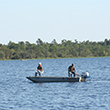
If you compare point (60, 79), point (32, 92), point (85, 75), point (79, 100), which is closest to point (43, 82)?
point (60, 79)

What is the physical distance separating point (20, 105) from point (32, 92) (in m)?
8.52

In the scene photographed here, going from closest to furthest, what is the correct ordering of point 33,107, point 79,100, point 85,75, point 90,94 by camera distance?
point 33,107
point 79,100
point 90,94
point 85,75

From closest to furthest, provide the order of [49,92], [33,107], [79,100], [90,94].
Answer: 1. [33,107]
2. [79,100]
3. [90,94]
4. [49,92]

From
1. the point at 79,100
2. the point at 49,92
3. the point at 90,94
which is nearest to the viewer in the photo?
the point at 79,100

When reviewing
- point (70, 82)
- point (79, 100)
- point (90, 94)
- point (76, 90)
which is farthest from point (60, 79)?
point (79, 100)

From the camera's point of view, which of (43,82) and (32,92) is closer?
(32,92)

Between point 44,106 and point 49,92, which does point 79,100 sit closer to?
point 44,106

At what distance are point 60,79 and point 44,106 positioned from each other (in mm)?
18633

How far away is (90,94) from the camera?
3678 cm

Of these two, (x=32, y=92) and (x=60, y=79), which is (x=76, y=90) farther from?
(x=60, y=79)

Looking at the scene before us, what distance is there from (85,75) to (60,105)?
58.5ft

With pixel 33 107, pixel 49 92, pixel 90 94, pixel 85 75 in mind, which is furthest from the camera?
pixel 85 75

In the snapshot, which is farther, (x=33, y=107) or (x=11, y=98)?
(x=11, y=98)

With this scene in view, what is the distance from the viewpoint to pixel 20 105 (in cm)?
3088
